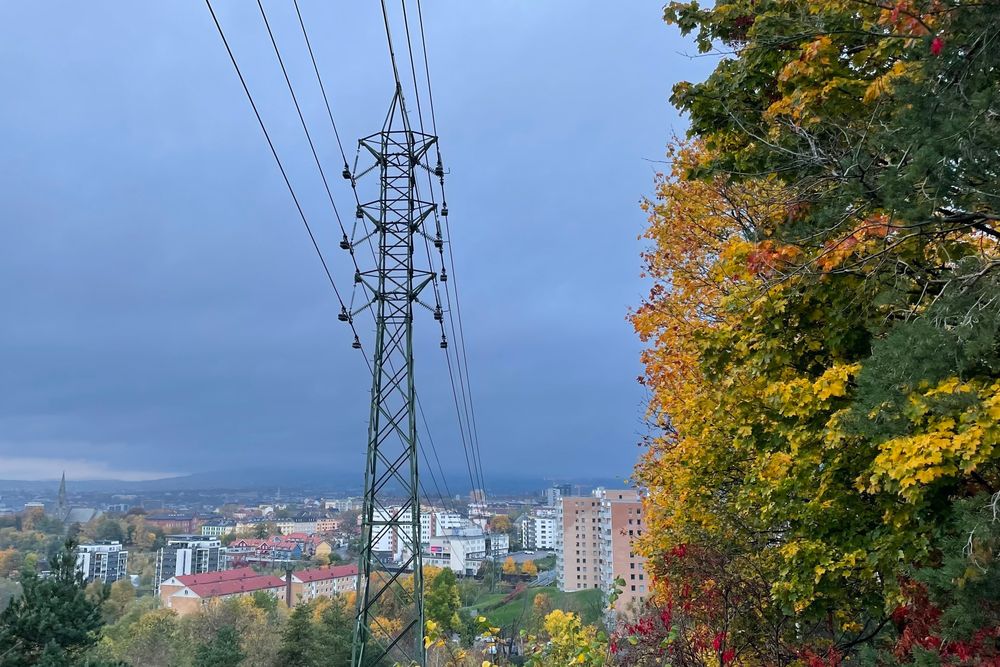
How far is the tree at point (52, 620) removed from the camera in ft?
55.0

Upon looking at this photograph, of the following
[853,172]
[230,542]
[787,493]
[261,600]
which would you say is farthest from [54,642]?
[230,542]

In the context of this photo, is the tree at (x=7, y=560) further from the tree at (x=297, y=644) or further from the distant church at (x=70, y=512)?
the tree at (x=297, y=644)

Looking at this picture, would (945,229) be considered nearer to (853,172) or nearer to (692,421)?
(853,172)

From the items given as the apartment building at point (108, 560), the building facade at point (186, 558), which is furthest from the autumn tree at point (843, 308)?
the building facade at point (186, 558)

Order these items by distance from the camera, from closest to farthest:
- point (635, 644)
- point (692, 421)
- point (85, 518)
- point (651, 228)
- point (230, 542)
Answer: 1. point (635, 644)
2. point (692, 421)
3. point (651, 228)
4. point (85, 518)
5. point (230, 542)

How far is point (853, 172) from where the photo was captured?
5.23 meters

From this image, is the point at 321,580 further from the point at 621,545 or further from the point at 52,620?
the point at 52,620

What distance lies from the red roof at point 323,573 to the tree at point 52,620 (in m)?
51.4

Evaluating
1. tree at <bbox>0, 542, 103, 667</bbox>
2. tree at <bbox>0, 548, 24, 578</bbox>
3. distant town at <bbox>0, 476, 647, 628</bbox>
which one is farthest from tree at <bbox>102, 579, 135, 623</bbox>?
tree at <bbox>0, 542, 103, 667</bbox>

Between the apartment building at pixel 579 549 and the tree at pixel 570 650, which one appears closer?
the tree at pixel 570 650

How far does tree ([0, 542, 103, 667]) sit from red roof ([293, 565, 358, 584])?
5142 centimetres

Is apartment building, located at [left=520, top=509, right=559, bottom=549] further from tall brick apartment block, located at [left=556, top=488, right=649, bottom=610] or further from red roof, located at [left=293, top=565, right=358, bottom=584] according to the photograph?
red roof, located at [left=293, top=565, right=358, bottom=584]

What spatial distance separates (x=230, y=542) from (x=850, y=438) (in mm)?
106685

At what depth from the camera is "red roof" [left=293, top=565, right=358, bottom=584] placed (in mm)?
68875
